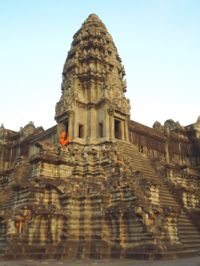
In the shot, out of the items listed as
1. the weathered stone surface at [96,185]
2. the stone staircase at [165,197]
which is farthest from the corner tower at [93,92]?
the stone staircase at [165,197]

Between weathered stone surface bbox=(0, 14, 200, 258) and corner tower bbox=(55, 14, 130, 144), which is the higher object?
corner tower bbox=(55, 14, 130, 144)

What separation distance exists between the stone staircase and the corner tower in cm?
222

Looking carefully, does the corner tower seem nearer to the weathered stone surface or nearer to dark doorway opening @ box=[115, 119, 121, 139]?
dark doorway opening @ box=[115, 119, 121, 139]

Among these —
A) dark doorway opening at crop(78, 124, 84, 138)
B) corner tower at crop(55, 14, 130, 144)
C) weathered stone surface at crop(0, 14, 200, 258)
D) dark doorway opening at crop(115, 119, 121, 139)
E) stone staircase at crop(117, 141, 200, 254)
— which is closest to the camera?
weathered stone surface at crop(0, 14, 200, 258)

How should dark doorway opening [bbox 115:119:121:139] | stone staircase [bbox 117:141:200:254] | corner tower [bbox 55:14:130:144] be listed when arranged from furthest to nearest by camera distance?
dark doorway opening [bbox 115:119:121:139], corner tower [bbox 55:14:130:144], stone staircase [bbox 117:141:200:254]

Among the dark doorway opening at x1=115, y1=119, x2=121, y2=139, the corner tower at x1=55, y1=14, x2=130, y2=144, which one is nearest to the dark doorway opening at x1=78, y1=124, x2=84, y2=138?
the corner tower at x1=55, y1=14, x2=130, y2=144

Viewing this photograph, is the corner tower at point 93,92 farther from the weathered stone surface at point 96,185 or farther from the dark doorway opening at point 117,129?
the weathered stone surface at point 96,185

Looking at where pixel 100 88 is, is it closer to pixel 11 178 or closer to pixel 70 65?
pixel 70 65

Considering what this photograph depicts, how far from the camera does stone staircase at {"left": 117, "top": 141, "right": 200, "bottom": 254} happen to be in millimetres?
Result: 20766

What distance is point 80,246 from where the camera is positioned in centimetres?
1998

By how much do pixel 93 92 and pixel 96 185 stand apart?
12.3 m

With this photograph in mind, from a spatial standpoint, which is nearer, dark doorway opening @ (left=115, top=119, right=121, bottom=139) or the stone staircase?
the stone staircase

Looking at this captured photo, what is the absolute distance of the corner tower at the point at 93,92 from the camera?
2988 centimetres

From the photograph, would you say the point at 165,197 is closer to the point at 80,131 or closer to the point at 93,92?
the point at 80,131
